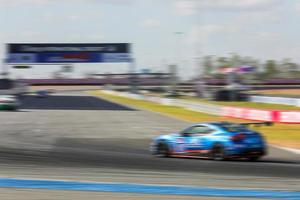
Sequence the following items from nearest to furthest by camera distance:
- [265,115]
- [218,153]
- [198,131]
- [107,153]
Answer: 1. [218,153]
2. [198,131]
3. [107,153]
4. [265,115]

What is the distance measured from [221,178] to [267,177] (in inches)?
33.8

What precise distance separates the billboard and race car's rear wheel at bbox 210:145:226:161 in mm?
65599

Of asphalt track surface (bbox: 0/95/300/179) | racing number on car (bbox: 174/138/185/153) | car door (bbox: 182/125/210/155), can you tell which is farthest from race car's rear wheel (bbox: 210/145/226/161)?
racing number on car (bbox: 174/138/185/153)

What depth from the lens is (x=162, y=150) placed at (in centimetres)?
1727

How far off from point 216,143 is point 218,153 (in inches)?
10.2

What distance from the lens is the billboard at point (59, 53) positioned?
264 ft

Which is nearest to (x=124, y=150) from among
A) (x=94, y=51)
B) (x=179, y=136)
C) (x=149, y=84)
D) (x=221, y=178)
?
(x=179, y=136)

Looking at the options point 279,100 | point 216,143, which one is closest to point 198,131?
point 216,143

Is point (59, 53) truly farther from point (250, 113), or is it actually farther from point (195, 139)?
point (195, 139)

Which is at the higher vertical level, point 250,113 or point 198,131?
point 250,113

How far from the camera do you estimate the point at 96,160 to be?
14.8 metres

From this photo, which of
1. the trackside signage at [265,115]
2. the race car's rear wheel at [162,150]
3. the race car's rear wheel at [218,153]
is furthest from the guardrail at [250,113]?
the race car's rear wheel at [218,153]

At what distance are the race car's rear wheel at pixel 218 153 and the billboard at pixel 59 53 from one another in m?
65.6

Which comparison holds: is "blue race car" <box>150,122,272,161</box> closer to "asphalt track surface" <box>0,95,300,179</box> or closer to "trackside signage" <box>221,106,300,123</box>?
"asphalt track surface" <box>0,95,300,179</box>
